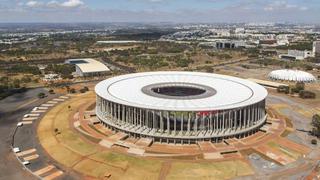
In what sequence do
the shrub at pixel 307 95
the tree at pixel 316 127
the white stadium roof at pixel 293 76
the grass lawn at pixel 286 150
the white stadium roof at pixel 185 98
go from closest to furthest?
1. the grass lawn at pixel 286 150
2. the white stadium roof at pixel 185 98
3. the tree at pixel 316 127
4. the shrub at pixel 307 95
5. the white stadium roof at pixel 293 76

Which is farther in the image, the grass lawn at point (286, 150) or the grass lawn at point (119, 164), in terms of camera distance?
the grass lawn at point (286, 150)

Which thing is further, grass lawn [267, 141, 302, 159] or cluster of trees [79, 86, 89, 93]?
cluster of trees [79, 86, 89, 93]

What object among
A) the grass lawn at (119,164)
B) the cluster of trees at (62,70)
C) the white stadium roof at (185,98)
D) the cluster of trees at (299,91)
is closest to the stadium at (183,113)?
the white stadium roof at (185,98)

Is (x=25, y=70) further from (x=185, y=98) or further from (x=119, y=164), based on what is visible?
(x=119, y=164)

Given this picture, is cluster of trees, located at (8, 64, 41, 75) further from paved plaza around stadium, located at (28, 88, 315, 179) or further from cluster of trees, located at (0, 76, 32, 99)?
paved plaza around stadium, located at (28, 88, 315, 179)

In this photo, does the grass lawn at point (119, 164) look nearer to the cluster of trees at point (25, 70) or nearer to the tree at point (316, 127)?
the tree at point (316, 127)

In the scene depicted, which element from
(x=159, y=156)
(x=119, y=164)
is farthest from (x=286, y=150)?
(x=119, y=164)

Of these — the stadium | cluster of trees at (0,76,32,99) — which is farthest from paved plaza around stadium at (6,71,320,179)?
cluster of trees at (0,76,32,99)

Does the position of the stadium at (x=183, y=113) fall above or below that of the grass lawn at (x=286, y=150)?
above
